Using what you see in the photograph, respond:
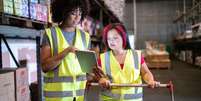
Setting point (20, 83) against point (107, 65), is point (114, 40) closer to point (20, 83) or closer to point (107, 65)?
point (107, 65)

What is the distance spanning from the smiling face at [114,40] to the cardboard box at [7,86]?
838mm

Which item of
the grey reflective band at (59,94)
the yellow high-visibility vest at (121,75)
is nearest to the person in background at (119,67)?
the yellow high-visibility vest at (121,75)

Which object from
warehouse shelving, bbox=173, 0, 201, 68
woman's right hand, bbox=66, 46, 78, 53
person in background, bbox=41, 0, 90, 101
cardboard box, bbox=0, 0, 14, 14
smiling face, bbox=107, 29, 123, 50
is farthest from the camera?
warehouse shelving, bbox=173, 0, 201, 68

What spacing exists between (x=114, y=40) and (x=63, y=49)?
0.41 meters

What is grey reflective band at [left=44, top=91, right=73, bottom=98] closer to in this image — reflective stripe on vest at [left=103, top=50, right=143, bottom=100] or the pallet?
reflective stripe on vest at [left=103, top=50, right=143, bottom=100]

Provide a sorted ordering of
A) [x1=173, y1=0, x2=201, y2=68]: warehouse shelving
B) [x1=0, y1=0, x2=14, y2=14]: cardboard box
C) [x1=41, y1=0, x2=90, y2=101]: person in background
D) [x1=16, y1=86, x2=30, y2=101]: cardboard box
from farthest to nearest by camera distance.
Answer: [x1=173, y1=0, x2=201, y2=68]: warehouse shelving → [x1=16, y1=86, x2=30, y2=101]: cardboard box → [x1=0, y1=0, x2=14, y2=14]: cardboard box → [x1=41, y1=0, x2=90, y2=101]: person in background

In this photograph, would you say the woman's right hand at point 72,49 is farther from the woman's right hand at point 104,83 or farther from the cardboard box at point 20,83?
the cardboard box at point 20,83

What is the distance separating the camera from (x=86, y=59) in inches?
90.7

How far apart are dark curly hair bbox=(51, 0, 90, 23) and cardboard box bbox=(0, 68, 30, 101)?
2.53 ft

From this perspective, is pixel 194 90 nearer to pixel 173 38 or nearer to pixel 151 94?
pixel 151 94

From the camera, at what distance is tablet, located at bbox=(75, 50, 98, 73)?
2.25m

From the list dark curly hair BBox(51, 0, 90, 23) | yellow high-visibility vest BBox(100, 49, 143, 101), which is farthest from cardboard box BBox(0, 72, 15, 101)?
yellow high-visibility vest BBox(100, 49, 143, 101)

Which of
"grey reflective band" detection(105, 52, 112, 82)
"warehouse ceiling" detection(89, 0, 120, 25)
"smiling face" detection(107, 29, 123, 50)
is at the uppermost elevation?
"warehouse ceiling" detection(89, 0, 120, 25)

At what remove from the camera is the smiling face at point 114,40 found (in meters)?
2.53
